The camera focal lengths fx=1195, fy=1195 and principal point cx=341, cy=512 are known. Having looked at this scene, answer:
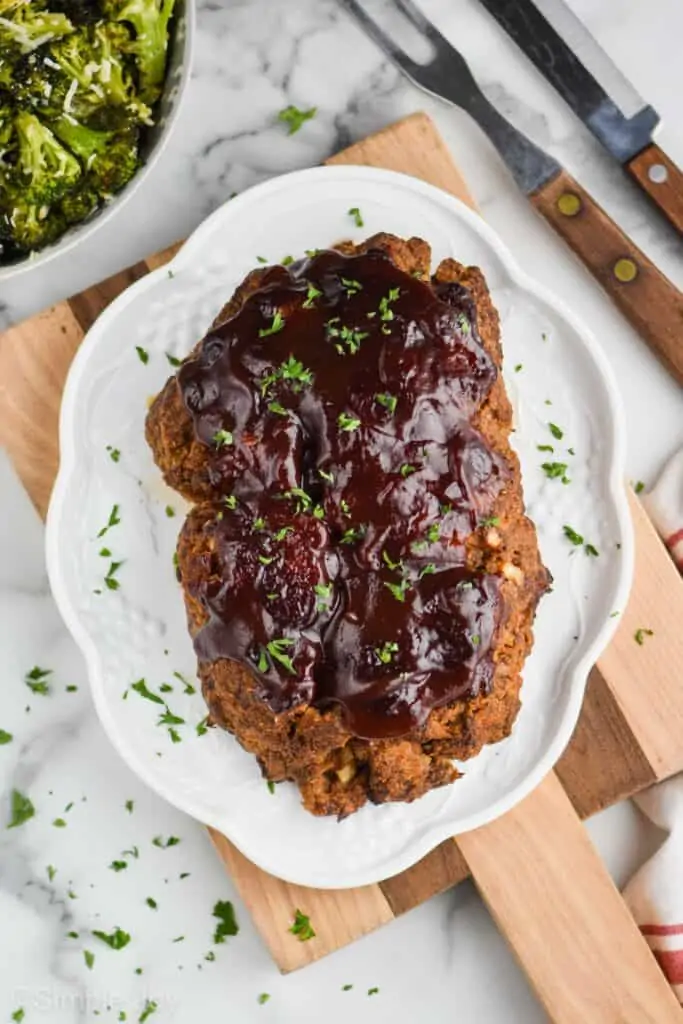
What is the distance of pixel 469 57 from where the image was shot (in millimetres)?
4031

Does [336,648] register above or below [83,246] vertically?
above

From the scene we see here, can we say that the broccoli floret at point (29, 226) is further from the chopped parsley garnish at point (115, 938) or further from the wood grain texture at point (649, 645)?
the chopped parsley garnish at point (115, 938)

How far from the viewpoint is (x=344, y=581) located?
2969mm

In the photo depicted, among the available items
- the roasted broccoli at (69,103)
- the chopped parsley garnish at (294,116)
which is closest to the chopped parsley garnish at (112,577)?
the roasted broccoli at (69,103)

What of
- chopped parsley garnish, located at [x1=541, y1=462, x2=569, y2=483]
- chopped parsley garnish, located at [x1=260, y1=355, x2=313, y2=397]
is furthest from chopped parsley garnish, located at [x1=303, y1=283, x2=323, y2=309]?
chopped parsley garnish, located at [x1=541, y1=462, x2=569, y2=483]

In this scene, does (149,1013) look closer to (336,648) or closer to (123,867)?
(123,867)

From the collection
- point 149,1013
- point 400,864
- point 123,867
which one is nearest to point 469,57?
point 400,864

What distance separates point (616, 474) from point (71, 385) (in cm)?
171

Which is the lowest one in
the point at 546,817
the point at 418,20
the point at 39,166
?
the point at 546,817

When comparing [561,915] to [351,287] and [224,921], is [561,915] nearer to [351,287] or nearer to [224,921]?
[224,921]

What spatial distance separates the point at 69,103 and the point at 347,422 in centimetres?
124

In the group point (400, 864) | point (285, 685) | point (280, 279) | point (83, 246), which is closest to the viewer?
point (285, 685)

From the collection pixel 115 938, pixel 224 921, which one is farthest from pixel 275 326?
pixel 115 938

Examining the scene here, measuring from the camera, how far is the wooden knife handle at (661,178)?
3.93 meters
